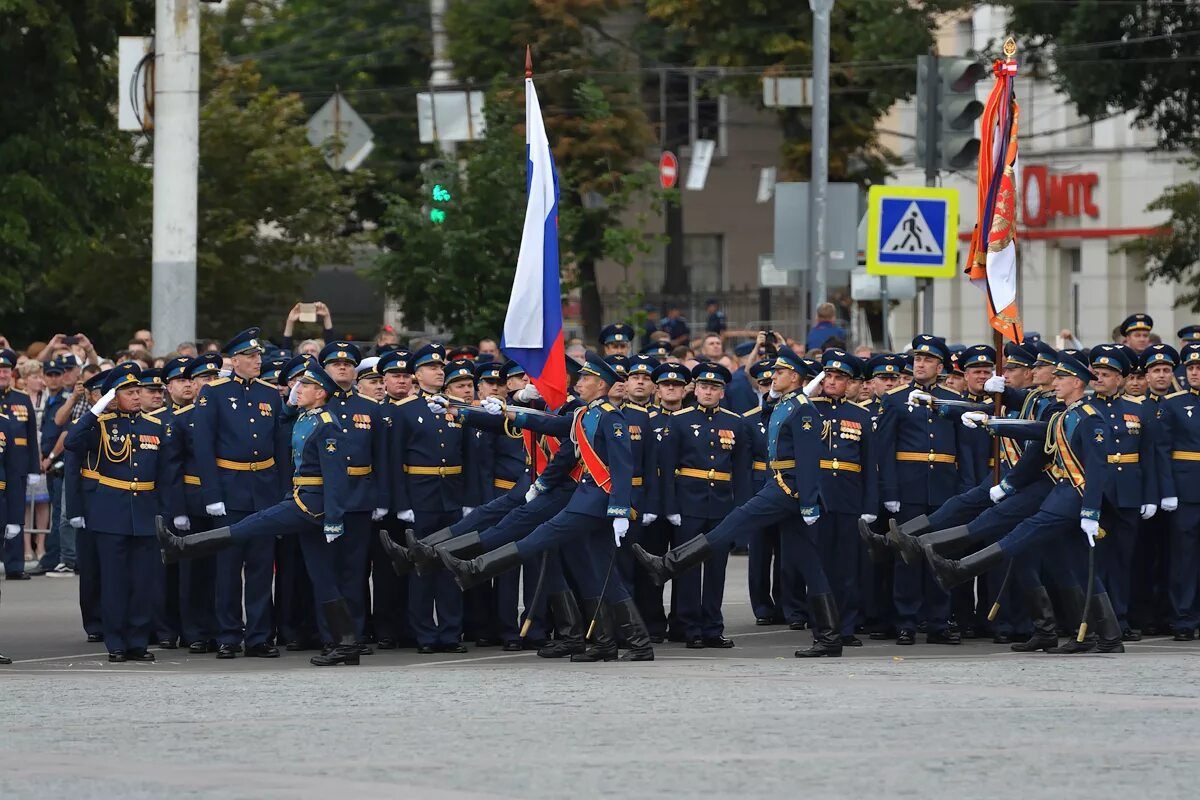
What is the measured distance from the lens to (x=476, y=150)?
89.6ft

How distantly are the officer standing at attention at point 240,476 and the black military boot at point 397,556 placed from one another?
72 cm

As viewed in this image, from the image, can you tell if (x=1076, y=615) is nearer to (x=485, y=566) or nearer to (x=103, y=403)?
(x=485, y=566)

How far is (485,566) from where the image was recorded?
1425 centimetres

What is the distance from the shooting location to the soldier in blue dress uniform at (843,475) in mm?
15648

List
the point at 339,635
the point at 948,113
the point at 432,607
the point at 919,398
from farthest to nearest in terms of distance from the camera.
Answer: the point at 948,113, the point at 919,398, the point at 432,607, the point at 339,635

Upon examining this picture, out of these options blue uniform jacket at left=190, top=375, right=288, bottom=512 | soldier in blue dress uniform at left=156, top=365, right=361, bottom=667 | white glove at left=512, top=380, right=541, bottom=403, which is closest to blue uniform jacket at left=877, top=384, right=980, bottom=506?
white glove at left=512, top=380, right=541, bottom=403

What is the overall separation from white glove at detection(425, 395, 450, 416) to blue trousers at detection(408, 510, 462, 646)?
686 mm

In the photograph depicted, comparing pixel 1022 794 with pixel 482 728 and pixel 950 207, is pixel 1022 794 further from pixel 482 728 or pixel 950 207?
pixel 950 207

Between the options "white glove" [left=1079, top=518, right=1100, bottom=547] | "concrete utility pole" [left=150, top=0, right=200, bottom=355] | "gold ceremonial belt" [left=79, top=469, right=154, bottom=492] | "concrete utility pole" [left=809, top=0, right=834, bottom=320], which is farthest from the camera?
"concrete utility pole" [left=150, top=0, right=200, bottom=355]

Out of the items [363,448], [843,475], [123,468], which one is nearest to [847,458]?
[843,475]

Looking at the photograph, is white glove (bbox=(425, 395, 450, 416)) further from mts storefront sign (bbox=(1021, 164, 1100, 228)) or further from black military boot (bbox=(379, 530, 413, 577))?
mts storefront sign (bbox=(1021, 164, 1100, 228))

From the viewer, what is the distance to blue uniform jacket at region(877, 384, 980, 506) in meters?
16.2

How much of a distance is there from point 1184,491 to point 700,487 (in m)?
3.10

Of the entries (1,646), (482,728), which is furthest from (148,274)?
(482,728)
